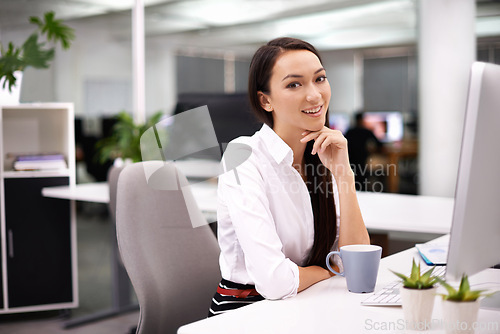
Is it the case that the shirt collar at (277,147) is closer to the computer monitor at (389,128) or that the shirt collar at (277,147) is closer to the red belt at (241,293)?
the red belt at (241,293)

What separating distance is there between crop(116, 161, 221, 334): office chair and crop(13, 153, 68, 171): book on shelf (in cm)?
197

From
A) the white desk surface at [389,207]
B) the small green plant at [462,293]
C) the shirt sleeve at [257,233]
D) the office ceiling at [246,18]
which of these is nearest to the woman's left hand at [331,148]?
the shirt sleeve at [257,233]

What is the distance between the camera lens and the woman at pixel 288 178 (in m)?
1.47

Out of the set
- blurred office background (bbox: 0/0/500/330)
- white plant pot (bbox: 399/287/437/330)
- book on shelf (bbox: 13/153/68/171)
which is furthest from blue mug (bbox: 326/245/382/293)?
blurred office background (bbox: 0/0/500/330)

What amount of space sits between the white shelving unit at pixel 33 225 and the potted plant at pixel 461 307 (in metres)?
2.87

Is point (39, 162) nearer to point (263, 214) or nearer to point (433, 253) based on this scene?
point (263, 214)

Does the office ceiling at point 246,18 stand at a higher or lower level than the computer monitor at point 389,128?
higher

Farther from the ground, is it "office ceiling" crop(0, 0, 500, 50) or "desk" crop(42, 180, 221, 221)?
"office ceiling" crop(0, 0, 500, 50)

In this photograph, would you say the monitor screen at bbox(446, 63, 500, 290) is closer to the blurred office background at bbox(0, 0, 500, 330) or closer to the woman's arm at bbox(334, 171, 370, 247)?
the woman's arm at bbox(334, 171, 370, 247)

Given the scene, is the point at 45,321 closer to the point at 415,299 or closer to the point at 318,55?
the point at 318,55

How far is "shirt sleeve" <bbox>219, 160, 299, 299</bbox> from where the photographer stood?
1279 mm

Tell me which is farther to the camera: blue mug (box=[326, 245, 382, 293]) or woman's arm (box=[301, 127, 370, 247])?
woman's arm (box=[301, 127, 370, 247])

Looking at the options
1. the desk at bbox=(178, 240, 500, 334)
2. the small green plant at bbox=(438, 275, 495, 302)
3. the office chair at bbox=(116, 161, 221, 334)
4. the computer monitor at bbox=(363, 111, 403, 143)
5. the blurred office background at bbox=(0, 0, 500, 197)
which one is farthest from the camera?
the computer monitor at bbox=(363, 111, 403, 143)

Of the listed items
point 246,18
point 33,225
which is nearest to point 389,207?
Result: point 33,225
